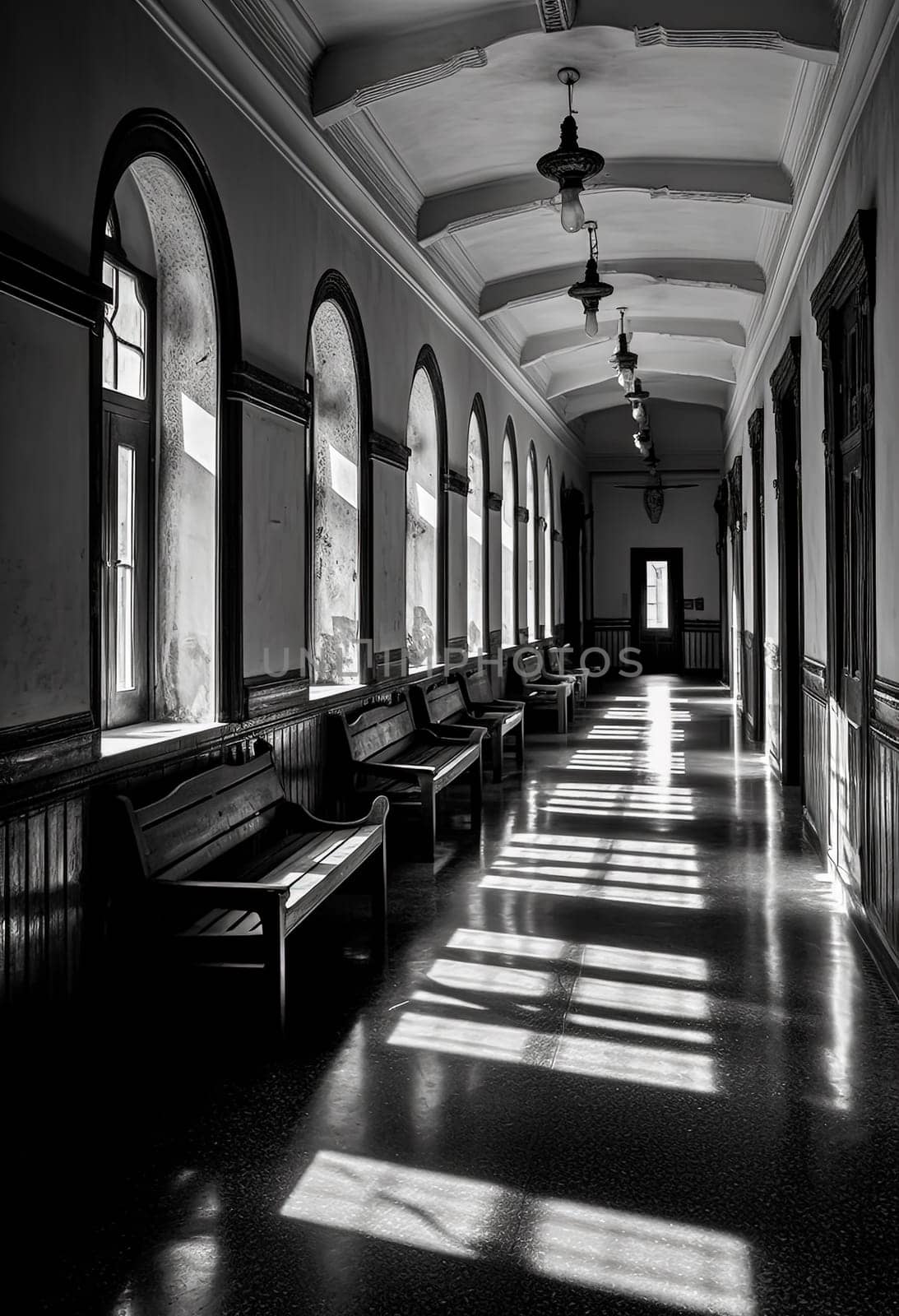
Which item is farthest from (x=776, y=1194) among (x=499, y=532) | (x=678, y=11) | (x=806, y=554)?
(x=499, y=532)

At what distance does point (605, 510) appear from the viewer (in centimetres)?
2406

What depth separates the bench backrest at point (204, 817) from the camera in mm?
4008

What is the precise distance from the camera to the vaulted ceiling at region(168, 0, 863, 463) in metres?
5.50

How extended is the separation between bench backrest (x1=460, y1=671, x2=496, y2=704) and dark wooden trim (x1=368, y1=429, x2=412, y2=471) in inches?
107

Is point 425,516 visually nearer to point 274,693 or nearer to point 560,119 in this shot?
point 560,119

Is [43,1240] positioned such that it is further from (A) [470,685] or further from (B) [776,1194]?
(A) [470,685]

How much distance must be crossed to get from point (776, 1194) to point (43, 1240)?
183 cm

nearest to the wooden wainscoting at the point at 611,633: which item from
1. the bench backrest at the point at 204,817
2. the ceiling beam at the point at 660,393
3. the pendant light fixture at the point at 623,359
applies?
the ceiling beam at the point at 660,393

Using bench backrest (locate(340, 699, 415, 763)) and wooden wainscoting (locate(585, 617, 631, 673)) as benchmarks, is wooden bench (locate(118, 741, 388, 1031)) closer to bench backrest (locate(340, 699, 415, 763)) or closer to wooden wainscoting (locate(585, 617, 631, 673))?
bench backrest (locate(340, 699, 415, 763))

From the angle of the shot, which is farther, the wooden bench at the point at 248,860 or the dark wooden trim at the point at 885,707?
the dark wooden trim at the point at 885,707

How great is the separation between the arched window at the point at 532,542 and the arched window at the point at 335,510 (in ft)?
28.1

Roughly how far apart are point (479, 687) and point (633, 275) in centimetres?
431

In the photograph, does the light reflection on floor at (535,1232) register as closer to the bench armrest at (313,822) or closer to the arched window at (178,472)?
the bench armrest at (313,822)

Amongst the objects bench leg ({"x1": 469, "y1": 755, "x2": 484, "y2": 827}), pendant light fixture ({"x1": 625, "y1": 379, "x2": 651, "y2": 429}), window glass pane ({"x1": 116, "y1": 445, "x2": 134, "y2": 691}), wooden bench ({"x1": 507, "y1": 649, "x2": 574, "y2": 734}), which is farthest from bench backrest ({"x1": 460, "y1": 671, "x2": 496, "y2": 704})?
window glass pane ({"x1": 116, "y1": 445, "x2": 134, "y2": 691})
